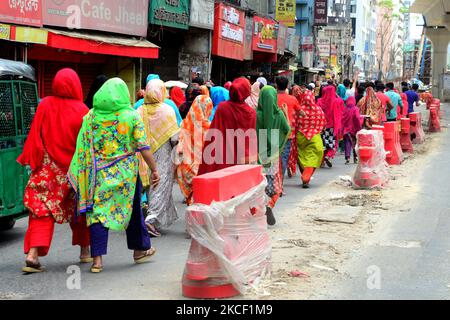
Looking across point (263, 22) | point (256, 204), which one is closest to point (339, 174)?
point (256, 204)

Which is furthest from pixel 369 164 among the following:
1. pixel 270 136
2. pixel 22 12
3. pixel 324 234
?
pixel 22 12

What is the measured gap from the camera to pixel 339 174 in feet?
47.8

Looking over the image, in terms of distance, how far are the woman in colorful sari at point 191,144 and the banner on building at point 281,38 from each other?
25.0 metres

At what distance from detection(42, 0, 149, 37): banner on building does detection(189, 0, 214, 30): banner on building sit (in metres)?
2.97

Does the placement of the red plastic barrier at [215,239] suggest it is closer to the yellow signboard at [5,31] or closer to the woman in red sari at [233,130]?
the woman in red sari at [233,130]

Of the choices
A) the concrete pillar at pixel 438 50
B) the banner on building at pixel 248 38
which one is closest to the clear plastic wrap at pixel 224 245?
the banner on building at pixel 248 38

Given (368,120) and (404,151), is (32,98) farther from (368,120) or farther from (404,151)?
(404,151)

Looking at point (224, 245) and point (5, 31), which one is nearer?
point (224, 245)

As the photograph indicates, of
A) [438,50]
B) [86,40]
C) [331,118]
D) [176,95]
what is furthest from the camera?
[438,50]

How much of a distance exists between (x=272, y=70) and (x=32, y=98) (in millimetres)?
30118

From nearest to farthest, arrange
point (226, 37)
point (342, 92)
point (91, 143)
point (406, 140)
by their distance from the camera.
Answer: point (91, 143)
point (342, 92)
point (406, 140)
point (226, 37)

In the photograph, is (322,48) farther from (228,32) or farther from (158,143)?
(158,143)

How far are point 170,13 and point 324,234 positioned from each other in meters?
13.3

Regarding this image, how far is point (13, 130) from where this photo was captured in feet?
25.8
